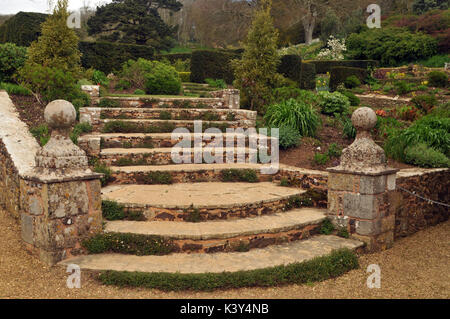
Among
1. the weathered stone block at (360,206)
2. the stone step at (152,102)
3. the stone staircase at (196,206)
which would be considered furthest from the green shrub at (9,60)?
the weathered stone block at (360,206)

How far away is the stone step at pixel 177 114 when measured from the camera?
8.80 m

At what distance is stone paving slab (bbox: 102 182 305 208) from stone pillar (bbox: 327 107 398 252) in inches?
33.0

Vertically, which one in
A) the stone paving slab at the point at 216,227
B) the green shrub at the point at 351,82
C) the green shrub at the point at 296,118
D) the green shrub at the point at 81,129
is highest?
the green shrub at the point at 351,82

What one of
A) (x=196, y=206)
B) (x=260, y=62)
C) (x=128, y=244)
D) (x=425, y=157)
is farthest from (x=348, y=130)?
(x=128, y=244)

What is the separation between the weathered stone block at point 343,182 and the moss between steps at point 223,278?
4.91ft

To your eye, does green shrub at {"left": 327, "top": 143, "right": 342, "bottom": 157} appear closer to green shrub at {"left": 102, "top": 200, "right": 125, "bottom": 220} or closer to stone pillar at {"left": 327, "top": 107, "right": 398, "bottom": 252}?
stone pillar at {"left": 327, "top": 107, "right": 398, "bottom": 252}

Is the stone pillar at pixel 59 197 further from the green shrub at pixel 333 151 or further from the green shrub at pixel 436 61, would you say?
the green shrub at pixel 436 61

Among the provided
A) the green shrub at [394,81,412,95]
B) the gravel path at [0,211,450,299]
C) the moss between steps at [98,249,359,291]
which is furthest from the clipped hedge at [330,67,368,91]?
the moss between steps at [98,249,359,291]

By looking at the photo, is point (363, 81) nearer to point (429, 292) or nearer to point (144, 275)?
point (429, 292)

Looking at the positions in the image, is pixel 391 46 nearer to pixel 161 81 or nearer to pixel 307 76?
pixel 307 76

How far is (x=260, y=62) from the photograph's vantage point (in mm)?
10688

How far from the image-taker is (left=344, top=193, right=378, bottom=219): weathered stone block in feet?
17.7

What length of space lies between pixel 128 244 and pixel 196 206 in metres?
1.08
